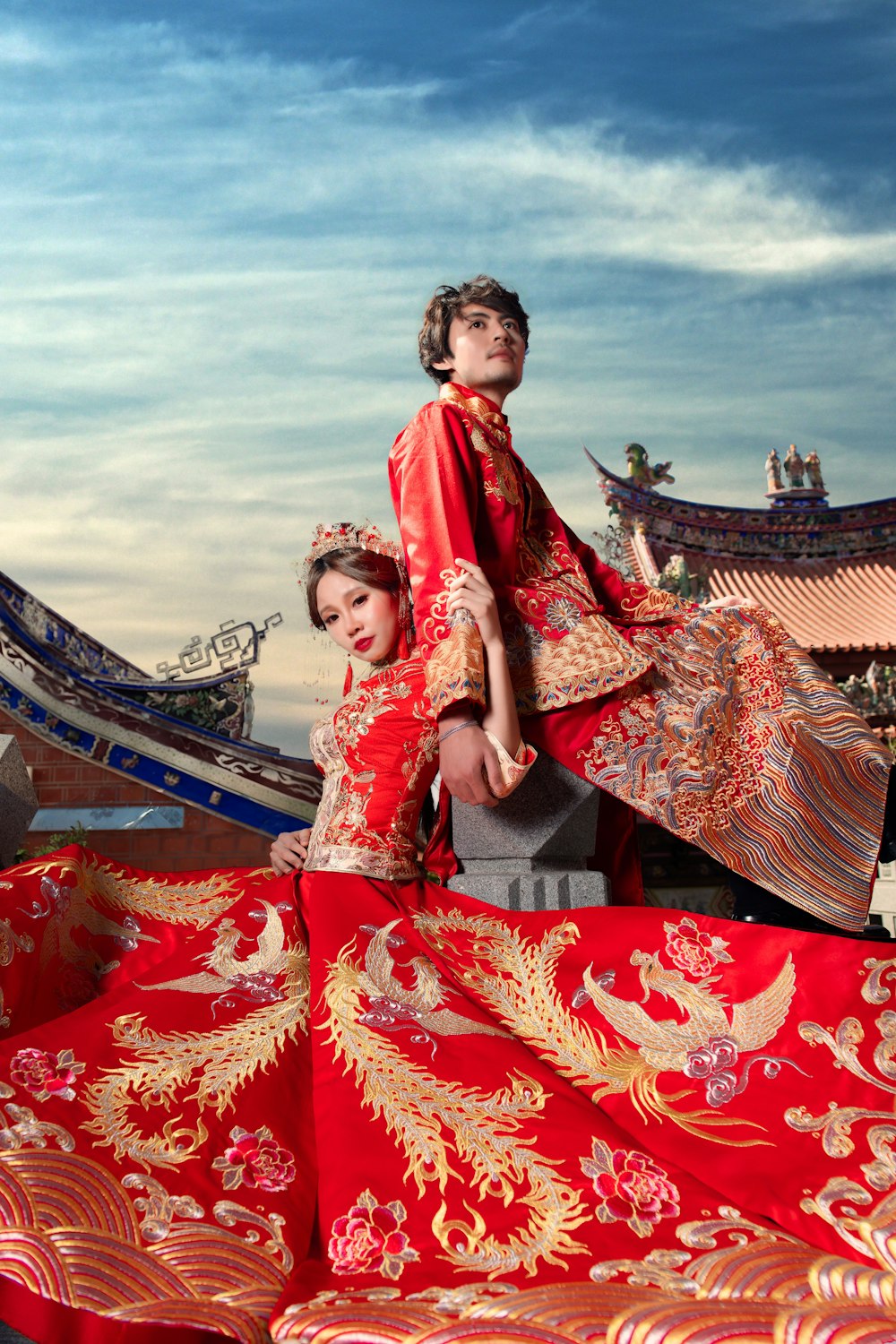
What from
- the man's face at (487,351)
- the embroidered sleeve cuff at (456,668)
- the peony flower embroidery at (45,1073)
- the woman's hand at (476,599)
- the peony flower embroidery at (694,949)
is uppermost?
the man's face at (487,351)

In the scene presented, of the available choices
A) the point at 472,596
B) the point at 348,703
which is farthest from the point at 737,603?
the point at 348,703

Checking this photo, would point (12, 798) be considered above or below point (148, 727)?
below

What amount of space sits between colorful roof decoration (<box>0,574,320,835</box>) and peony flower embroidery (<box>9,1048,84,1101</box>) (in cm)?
416

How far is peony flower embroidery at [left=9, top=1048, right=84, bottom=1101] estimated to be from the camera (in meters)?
1.34

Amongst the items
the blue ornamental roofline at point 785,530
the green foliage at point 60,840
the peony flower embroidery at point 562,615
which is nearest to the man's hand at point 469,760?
the peony flower embroidery at point 562,615

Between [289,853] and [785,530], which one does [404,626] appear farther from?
[785,530]

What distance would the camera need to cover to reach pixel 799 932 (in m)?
1.50

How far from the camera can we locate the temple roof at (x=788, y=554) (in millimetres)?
11281

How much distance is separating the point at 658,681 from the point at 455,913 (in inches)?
20.2

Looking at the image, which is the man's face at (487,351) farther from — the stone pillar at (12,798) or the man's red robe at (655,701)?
the stone pillar at (12,798)

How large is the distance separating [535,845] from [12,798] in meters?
1.90

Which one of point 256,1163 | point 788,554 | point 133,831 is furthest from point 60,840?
point 788,554

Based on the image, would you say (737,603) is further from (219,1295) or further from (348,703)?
(219,1295)

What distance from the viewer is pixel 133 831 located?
563 cm
